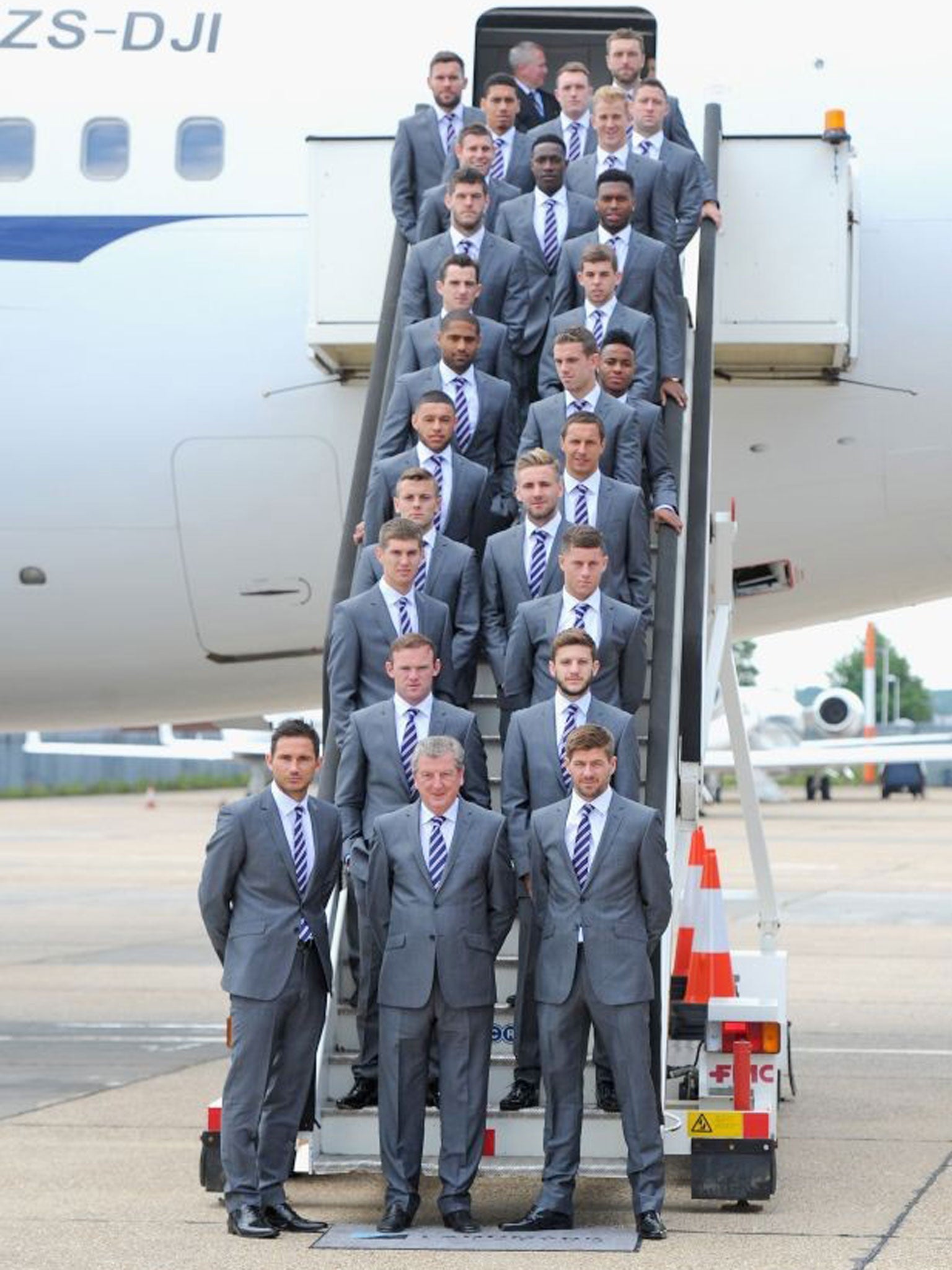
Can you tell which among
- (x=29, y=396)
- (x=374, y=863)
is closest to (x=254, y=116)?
(x=29, y=396)

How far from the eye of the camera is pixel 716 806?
65562mm

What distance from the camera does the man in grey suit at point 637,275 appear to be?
10.2m

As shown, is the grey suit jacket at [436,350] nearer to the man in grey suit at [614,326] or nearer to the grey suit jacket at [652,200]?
the man in grey suit at [614,326]

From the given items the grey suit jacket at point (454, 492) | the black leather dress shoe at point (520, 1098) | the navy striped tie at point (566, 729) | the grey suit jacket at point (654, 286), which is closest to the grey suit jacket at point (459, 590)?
the grey suit jacket at point (454, 492)

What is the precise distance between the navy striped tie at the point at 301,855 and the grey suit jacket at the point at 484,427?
2175mm

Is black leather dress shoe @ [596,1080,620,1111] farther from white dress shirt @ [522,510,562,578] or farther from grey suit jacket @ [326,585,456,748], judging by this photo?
white dress shirt @ [522,510,562,578]

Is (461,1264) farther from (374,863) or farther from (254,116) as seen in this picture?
(254,116)

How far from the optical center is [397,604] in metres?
9.06

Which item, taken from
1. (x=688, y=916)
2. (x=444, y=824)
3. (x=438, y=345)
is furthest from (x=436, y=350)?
(x=688, y=916)

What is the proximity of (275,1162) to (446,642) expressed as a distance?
2265mm

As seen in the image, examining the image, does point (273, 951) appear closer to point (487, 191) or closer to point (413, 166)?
point (487, 191)

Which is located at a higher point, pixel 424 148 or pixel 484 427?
pixel 424 148

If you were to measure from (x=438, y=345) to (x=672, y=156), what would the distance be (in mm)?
1609

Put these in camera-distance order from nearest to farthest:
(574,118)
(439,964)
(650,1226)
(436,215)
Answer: (650,1226) → (439,964) → (436,215) → (574,118)
